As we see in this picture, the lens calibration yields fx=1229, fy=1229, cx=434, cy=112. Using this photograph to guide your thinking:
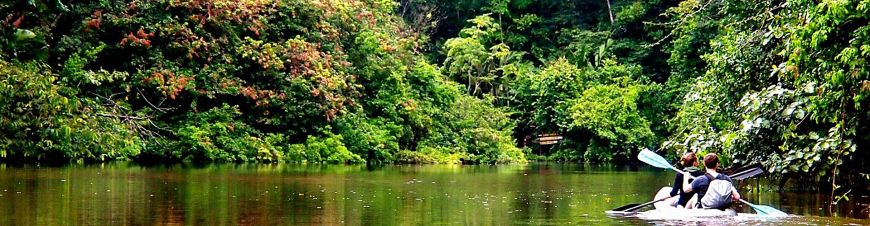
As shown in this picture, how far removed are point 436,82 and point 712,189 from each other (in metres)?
27.4

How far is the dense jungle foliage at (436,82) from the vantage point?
656 inches

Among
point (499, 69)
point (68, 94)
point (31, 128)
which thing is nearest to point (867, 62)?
point (31, 128)

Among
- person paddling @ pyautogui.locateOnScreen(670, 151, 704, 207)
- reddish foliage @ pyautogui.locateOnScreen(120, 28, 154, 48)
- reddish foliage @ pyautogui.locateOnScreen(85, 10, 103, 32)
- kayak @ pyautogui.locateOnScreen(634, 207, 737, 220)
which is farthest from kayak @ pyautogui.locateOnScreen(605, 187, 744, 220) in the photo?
reddish foliage @ pyautogui.locateOnScreen(85, 10, 103, 32)

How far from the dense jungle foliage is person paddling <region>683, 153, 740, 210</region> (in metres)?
1.67

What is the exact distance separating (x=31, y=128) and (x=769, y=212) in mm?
17128

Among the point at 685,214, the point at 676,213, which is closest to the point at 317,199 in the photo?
the point at 676,213

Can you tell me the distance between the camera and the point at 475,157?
40.8 metres

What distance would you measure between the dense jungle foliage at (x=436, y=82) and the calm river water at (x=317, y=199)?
52.4 inches

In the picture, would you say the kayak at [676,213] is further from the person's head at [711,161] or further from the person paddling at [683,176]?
Answer: the person's head at [711,161]

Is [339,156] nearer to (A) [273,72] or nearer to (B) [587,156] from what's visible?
(A) [273,72]

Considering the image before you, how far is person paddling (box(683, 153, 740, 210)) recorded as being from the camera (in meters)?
14.3

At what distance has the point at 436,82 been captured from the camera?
136 feet

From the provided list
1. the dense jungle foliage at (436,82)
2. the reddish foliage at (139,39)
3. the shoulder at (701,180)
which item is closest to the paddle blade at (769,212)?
the shoulder at (701,180)

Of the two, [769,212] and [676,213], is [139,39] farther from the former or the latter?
[769,212]
